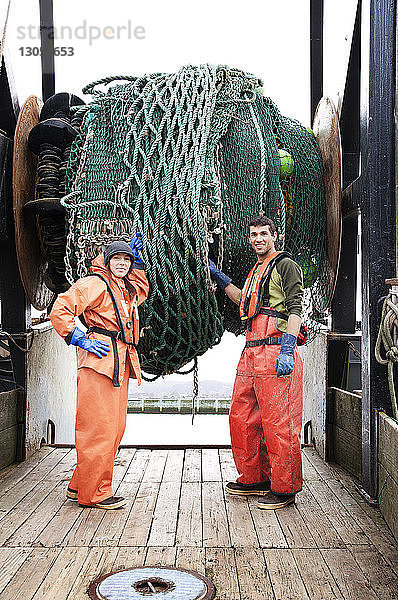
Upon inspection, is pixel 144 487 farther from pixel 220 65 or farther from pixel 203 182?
pixel 220 65

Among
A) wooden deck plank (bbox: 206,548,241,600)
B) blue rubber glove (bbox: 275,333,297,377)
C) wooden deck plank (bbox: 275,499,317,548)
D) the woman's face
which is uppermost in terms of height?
the woman's face

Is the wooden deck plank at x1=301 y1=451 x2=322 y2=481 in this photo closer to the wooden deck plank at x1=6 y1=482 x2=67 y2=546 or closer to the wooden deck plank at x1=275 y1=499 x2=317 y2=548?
the wooden deck plank at x1=275 y1=499 x2=317 y2=548

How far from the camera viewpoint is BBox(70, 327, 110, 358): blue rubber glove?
4070mm

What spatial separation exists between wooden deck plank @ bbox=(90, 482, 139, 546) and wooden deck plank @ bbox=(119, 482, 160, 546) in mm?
22

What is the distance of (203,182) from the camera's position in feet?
14.3

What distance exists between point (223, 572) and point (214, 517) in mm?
827

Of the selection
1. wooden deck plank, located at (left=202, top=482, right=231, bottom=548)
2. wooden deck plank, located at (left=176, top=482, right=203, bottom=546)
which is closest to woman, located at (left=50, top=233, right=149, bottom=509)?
wooden deck plank, located at (left=176, top=482, right=203, bottom=546)

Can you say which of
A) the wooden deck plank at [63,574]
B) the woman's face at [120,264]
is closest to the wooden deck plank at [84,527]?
the wooden deck plank at [63,574]

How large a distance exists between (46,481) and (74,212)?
1.71 metres

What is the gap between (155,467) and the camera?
5.08 m

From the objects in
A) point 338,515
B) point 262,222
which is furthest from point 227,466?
point 262,222

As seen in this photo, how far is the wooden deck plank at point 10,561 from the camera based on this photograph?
9.81 feet

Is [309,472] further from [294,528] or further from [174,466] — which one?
[294,528]

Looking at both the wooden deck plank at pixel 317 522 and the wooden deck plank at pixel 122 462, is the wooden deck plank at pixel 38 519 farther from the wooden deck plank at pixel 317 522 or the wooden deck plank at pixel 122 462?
the wooden deck plank at pixel 317 522
